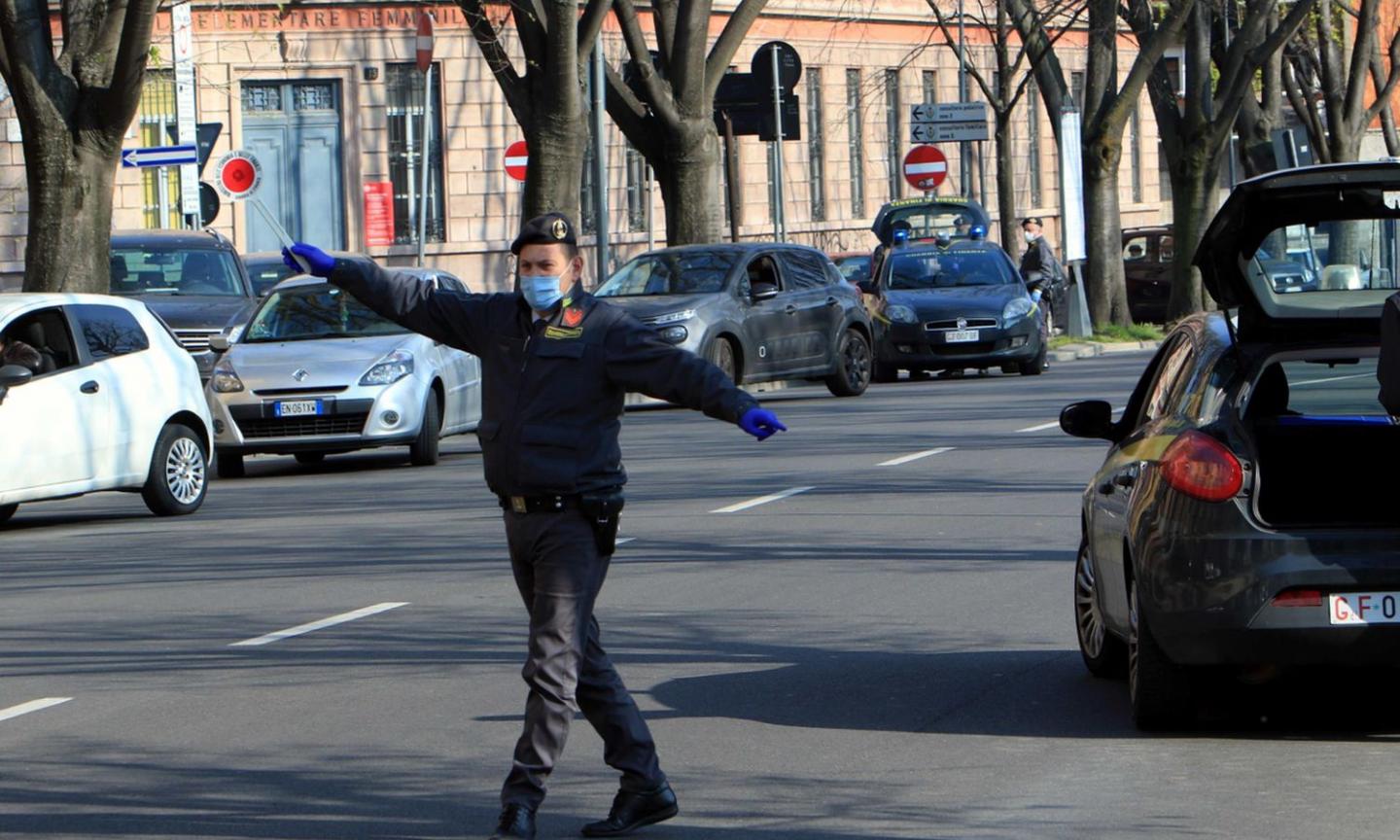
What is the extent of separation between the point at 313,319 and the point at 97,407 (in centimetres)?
474

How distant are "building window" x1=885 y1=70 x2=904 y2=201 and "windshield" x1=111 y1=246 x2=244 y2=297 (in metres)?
30.9

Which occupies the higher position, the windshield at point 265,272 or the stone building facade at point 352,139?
the stone building facade at point 352,139

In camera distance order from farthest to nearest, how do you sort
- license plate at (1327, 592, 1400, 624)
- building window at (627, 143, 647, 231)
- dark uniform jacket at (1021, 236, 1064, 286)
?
building window at (627, 143, 647, 231) → dark uniform jacket at (1021, 236, 1064, 286) → license plate at (1327, 592, 1400, 624)

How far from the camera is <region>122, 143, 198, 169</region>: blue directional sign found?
27.7 metres

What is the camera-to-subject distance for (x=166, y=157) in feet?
91.5

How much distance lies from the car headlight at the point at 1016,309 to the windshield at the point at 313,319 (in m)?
10.1

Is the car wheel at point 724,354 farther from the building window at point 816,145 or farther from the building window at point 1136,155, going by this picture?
the building window at point 1136,155

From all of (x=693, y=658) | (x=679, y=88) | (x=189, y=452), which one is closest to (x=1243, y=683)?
(x=693, y=658)

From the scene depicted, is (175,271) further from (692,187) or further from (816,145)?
(816,145)

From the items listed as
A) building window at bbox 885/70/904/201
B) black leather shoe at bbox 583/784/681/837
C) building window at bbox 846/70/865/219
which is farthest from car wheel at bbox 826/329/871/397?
building window at bbox 885/70/904/201

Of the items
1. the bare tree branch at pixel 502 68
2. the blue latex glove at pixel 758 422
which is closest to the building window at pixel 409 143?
the bare tree branch at pixel 502 68

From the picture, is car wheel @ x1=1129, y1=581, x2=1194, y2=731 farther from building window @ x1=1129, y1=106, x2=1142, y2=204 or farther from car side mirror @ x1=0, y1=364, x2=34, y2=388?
building window @ x1=1129, y1=106, x2=1142, y2=204

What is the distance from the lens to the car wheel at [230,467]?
→ 68.5ft

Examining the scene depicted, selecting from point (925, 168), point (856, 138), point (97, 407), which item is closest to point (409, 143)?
point (925, 168)
